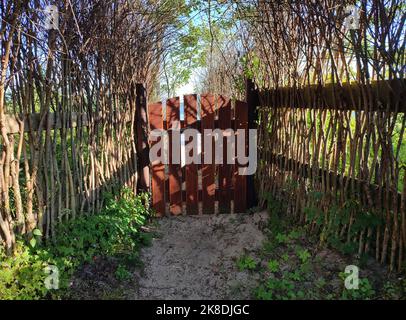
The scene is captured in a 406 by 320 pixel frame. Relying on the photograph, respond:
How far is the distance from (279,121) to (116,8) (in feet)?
6.78

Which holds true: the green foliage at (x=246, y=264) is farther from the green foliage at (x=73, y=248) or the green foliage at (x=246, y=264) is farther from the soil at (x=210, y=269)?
the green foliage at (x=73, y=248)

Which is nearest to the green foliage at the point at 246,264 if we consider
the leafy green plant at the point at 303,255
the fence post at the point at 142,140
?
the leafy green plant at the point at 303,255

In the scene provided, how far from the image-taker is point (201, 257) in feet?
12.6

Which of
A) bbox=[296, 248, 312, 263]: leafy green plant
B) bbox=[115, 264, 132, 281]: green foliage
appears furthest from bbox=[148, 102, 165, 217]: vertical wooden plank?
bbox=[296, 248, 312, 263]: leafy green plant

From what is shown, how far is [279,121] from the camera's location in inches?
172

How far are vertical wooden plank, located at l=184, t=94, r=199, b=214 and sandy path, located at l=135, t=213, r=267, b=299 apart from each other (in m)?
0.15

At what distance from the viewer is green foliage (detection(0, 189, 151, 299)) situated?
2.51 metres

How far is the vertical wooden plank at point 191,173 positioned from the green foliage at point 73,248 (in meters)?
0.72

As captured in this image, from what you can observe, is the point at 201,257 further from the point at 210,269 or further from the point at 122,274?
the point at 122,274

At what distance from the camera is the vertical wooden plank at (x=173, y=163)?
4.80m

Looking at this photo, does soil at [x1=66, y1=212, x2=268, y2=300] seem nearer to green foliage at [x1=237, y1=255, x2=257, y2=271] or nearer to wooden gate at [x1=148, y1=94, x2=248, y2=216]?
green foliage at [x1=237, y1=255, x2=257, y2=271]

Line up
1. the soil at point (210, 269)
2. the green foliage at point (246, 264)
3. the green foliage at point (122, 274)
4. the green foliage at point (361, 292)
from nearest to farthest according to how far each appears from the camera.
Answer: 1. the green foliage at point (361, 292)
2. the soil at point (210, 269)
3. the green foliage at point (122, 274)
4. the green foliage at point (246, 264)

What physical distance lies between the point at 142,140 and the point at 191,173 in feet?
2.37

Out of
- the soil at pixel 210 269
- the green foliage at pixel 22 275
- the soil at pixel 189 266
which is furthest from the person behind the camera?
the soil at pixel 189 266
